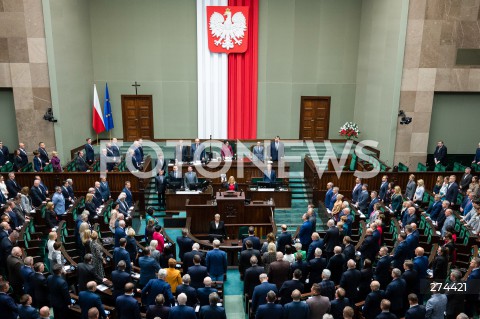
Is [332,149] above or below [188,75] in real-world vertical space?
below

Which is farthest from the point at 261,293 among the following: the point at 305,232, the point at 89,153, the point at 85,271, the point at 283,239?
the point at 89,153

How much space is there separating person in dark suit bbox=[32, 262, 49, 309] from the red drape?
1275 cm

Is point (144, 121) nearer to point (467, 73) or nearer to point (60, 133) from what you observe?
point (60, 133)

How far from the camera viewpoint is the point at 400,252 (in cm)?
874

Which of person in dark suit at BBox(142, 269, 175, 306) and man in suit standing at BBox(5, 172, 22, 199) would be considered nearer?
person in dark suit at BBox(142, 269, 175, 306)

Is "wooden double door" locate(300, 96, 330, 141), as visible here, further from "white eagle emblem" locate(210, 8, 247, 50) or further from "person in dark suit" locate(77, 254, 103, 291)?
"person in dark suit" locate(77, 254, 103, 291)

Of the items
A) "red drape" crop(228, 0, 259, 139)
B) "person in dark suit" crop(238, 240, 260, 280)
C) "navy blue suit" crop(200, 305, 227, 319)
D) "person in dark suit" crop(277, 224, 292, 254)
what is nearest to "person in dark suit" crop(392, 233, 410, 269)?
"person in dark suit" crop(277, 224, 292, 254)

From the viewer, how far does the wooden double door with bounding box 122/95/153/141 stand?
18938mm

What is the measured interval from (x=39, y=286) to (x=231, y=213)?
537 centimetres

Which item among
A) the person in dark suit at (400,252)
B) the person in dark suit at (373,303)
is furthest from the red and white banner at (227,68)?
the person in dark suit at (373,303)

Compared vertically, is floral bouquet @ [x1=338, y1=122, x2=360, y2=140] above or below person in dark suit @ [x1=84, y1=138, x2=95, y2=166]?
above

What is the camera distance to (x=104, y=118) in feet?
60.0

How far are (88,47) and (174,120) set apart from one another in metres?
4.56

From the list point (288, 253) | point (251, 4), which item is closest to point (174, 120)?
point (251, 4)
